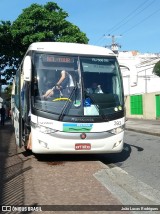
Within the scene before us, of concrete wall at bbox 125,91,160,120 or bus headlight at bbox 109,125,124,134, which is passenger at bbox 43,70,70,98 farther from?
concrete wall at bbox 125,91,160,120

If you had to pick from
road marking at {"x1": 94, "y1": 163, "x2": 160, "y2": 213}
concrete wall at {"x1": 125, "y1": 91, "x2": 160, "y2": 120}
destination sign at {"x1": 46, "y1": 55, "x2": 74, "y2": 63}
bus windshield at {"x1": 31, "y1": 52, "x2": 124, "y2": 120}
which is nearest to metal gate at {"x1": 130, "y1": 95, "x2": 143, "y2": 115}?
concrete wall at {"x1": 125, "y1": 91, "x2": 160, "y2": 120}

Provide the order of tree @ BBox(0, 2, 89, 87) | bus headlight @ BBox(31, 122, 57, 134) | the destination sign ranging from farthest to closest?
tree @ BBox(0, 2, 89, 87), the destination sign, bus headlight @ BBox(31, 122, 57, 134)

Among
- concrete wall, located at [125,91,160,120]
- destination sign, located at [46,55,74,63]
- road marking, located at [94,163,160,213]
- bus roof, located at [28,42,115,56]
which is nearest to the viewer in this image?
road marking, located at [94,163,160,213]

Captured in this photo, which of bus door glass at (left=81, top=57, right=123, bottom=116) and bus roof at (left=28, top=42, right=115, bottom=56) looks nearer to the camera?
bus door glass at (left=81, top=57, right=123, bottom=116)

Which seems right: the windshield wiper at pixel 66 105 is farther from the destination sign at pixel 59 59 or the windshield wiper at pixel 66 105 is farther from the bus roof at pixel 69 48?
the bus roof at pixel 69 48

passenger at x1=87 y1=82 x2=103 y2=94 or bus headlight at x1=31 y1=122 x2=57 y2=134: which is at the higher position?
passenger at x1=87 y1=82 x2=103 y2=94

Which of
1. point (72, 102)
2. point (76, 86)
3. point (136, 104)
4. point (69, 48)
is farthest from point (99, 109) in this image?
point (136, 104)

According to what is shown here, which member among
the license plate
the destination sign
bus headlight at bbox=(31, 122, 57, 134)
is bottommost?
the license plate

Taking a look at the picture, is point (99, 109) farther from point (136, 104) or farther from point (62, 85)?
point (136, 104)

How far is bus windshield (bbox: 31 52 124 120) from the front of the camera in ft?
33.4

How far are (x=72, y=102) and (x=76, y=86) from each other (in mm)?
471

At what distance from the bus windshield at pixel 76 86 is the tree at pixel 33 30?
1603 cm

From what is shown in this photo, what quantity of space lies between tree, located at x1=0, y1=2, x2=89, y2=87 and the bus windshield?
1603 cm

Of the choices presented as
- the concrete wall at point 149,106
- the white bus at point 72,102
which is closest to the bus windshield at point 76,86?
the white bus at point 72,102
